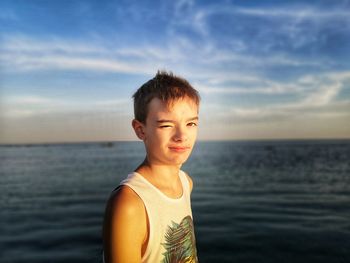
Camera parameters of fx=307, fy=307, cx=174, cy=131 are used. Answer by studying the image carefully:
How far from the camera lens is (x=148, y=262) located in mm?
2148

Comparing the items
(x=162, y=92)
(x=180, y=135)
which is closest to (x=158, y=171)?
(x=180, y=135)

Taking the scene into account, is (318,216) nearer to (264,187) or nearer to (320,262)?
(320,262)

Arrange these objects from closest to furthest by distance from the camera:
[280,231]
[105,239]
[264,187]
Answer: [105,239]
[280,231]
[264,187]

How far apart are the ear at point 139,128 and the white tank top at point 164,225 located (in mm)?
331

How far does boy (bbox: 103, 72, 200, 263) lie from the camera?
6.30 ft

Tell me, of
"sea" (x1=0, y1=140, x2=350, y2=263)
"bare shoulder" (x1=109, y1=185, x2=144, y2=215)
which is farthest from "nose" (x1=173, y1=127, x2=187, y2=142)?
"sea" (x1=0, y1=140, x2=350, y2=263)

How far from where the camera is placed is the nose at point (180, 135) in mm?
2318

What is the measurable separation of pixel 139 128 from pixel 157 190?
1.70 ft

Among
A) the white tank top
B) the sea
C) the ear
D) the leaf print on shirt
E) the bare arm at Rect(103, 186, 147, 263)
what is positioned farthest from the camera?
the sea

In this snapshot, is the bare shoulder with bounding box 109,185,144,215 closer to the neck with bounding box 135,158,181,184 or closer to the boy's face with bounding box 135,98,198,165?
the neck with bounding box 135,158,181,184

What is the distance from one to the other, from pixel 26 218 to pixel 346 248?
14.6 m

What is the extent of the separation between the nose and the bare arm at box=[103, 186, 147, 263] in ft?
1.86

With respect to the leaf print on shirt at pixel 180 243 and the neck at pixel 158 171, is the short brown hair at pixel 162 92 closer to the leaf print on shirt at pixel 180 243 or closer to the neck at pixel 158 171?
the neck at pixel 158 171

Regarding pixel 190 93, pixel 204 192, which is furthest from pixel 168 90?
pixel 204 192
